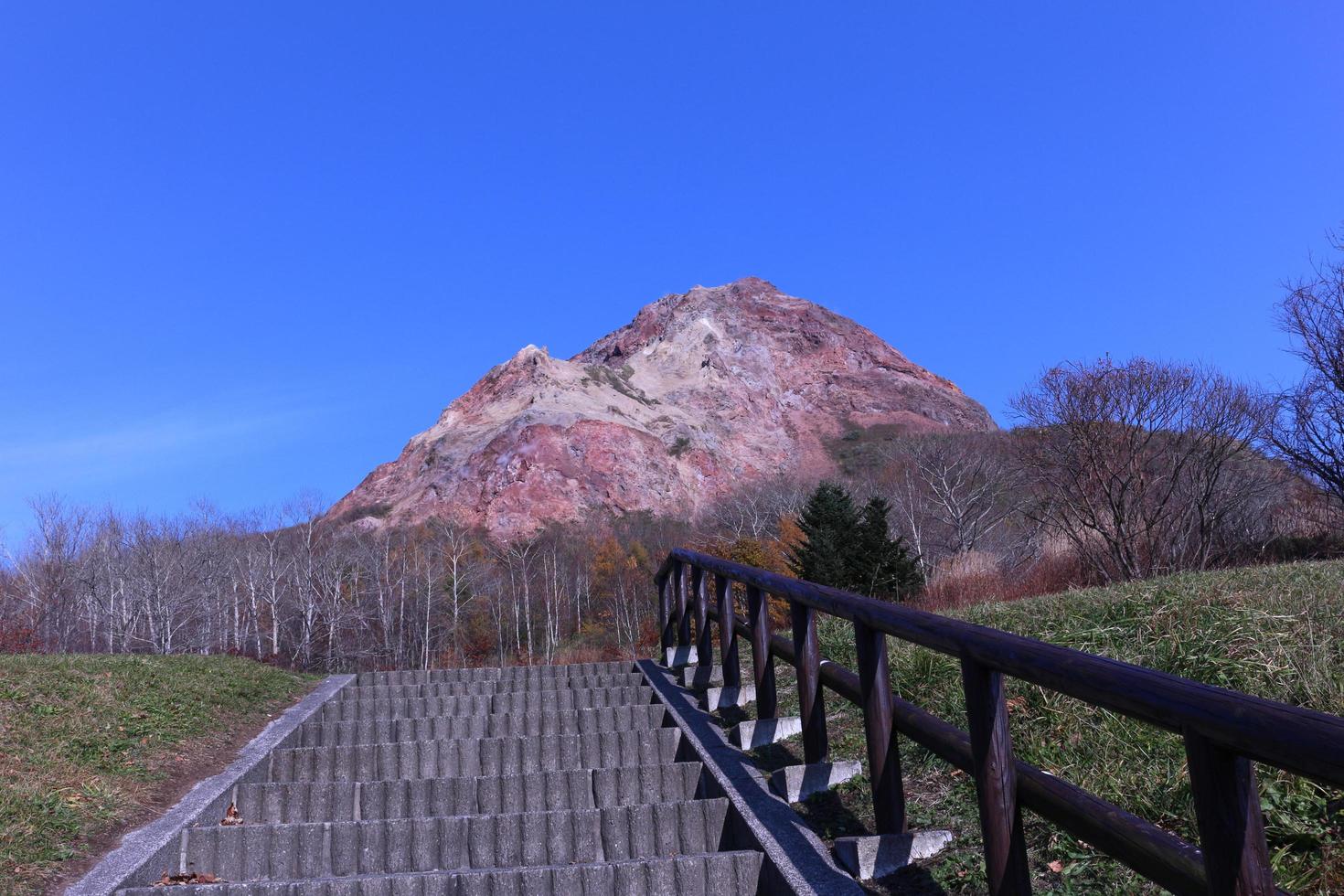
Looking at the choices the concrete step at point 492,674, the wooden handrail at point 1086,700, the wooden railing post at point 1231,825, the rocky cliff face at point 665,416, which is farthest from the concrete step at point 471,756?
the rocky cliff face at point 665,416

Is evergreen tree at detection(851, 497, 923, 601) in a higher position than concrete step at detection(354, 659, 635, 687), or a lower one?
higher

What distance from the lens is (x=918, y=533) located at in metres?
39.8

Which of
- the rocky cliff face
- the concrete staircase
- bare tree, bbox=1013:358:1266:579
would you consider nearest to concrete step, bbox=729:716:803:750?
the concrete staircase

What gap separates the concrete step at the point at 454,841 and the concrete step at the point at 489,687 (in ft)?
13.4

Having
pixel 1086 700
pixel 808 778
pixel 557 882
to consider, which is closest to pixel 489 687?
pixel 808 778

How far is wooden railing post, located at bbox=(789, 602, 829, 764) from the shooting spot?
442 centimetres

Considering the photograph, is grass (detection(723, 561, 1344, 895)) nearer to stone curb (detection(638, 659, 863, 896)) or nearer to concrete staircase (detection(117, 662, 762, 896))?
stone curb (detection(638, 659, 863, 896))

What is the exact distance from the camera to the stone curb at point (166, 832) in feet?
11.6

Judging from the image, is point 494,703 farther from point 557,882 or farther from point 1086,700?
point 1086,700

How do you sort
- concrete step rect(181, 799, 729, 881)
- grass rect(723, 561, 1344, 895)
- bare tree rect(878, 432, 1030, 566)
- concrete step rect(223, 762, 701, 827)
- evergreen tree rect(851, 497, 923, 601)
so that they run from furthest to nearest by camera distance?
bare tree rect(878, 432, 1030, 566) → evergreen tree rect(851, 497, 923, 601) → concrete step rect(223, 762, 701, 827) → concrete step rect(181, 799, 729, 881) → grass rect(723, 561, 1344, 895)

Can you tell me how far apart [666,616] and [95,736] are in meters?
5.56

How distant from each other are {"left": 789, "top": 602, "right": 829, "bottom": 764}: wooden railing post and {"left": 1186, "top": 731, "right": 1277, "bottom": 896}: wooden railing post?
263 cm

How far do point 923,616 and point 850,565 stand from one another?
60.2 feet

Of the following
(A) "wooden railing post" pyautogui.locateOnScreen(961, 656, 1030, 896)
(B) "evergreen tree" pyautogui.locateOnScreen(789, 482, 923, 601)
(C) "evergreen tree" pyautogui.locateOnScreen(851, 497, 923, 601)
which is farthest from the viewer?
(B) "evergreen tree" pyautogui.locateOnScreen(789, 482, 923, 601)
